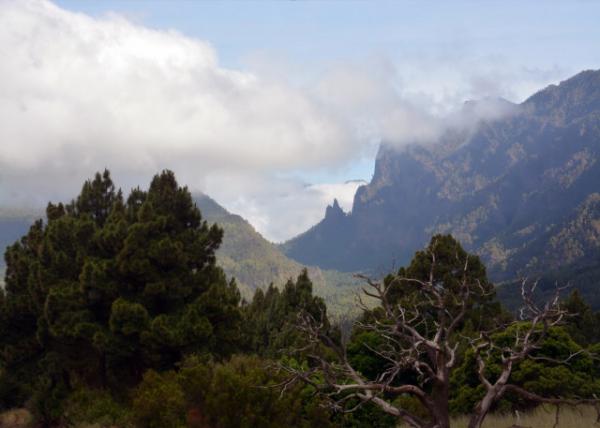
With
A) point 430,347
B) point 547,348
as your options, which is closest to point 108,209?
point 547,348

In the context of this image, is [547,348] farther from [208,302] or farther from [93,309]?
[93,309]

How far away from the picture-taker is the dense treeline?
18.7 metres

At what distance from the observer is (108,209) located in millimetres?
30422

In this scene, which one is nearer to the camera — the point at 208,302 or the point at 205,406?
the point at 205,406

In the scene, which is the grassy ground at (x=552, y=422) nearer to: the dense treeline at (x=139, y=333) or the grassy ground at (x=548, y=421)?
the grassy ground at (x=548, y=421)

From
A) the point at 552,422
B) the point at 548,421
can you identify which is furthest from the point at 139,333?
the point at 552,422

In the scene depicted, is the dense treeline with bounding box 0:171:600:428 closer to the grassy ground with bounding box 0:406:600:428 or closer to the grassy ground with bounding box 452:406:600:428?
the grassy ground with bounding box 0:406:600:428

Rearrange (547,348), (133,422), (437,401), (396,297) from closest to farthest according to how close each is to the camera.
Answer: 1. (437,401)
2. (133,422)
3. (547,348)
4. (396,297)

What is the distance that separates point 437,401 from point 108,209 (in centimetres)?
2547

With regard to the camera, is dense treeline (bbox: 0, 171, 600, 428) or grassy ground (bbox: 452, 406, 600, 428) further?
dense treeline (bbox: 0, 171, 600, 428)

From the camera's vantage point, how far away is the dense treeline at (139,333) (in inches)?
737

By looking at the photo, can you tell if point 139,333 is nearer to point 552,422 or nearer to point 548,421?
point 548,421

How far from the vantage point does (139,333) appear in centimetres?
2167

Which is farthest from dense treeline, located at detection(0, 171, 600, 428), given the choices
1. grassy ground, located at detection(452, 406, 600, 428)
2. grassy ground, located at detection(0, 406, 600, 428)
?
grassy ground, located at detection(452, 406, 600, 428)
